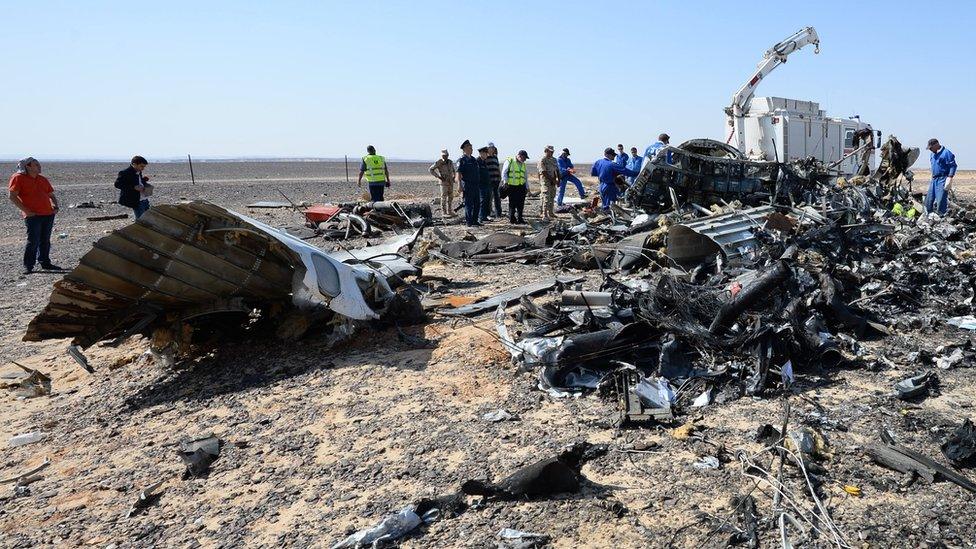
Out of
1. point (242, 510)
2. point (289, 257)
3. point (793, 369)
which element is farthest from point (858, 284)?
point (242, 510)

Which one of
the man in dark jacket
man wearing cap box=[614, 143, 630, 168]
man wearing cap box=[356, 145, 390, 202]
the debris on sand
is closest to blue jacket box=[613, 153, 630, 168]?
man wearing cap box=[614, 143, 630, 168]

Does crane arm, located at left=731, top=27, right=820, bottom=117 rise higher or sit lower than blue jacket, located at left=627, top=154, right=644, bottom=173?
higher

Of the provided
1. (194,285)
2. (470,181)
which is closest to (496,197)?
(470,181)

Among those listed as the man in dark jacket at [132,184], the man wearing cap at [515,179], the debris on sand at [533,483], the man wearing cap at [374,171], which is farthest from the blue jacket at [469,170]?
the debris on sand at [533,483]

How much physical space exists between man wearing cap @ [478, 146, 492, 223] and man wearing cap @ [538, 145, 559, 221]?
1.18 m

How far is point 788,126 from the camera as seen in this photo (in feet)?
57.3

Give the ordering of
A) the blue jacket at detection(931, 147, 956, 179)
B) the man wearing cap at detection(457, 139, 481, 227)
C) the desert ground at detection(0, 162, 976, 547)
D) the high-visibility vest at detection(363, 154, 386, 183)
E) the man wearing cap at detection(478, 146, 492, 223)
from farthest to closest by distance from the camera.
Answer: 1. the high-visibility vest at detection(363, 154, 386, 183)
2. the man wearing cap at detection(478, 146, 492, 223)
3. the man wearing cap at detection(457, 139, 481, 227)
4. the blue jacket at detection(931, 147, 956, 179)
5. the desert ground at detection(0, 162, 976, 547)

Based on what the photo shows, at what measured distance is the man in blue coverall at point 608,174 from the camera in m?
14.8

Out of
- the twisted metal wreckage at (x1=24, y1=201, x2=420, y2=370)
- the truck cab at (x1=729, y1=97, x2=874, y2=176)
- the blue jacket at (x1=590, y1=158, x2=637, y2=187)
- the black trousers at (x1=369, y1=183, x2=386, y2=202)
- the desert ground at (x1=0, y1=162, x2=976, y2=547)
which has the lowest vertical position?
the desert ground at (x1=0, y1=162, x2=976, y2=547)

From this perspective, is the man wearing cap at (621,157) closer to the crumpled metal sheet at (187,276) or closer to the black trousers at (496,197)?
the black trousers at (496,197)

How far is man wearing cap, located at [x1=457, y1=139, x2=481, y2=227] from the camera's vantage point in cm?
1402

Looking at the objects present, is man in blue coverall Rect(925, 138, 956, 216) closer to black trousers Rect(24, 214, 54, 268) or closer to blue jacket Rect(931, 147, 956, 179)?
blue jacket Rect(931, 147, 956, 179)

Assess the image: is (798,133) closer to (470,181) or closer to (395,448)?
(470,181)

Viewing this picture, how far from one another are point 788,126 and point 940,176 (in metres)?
5.29
